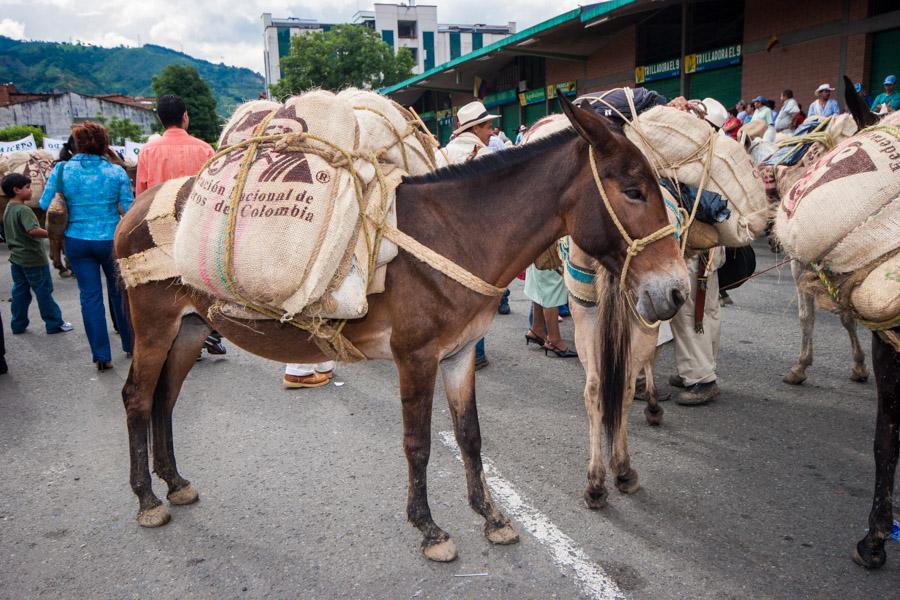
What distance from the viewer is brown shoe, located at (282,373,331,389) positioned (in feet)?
16.9

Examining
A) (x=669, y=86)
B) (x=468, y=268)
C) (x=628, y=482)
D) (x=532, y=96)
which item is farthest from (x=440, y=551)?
(x=532, y=96)

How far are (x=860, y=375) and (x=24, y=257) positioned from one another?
866cm

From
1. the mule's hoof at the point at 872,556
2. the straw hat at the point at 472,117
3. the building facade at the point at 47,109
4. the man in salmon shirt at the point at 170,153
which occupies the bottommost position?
the mule's hoof at the point at 872,556

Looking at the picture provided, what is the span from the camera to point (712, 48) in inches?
598

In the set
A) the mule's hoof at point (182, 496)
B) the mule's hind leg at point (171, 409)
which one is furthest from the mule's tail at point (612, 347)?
the mule's hoof at point (182, 496)

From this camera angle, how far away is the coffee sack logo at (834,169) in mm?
2410

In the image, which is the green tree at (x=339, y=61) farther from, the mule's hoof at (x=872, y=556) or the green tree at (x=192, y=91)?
the mule's hoof at (x=872, y=556)

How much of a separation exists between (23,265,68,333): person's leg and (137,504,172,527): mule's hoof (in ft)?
17.5

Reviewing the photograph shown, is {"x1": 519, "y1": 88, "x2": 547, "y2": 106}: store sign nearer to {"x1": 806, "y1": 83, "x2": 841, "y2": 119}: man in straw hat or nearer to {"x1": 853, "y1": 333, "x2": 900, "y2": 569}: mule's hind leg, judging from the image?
{"x1": 806, "y1": 83, "x2": 841, "y2": 119}: man in straw hat

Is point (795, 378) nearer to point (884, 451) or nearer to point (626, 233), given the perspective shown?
point (884, 451)

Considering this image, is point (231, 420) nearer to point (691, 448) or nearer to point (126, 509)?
point (126, 509)

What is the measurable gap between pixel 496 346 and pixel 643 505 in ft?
10.4

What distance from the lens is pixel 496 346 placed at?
246 inches

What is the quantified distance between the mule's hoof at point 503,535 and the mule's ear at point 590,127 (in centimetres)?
183
